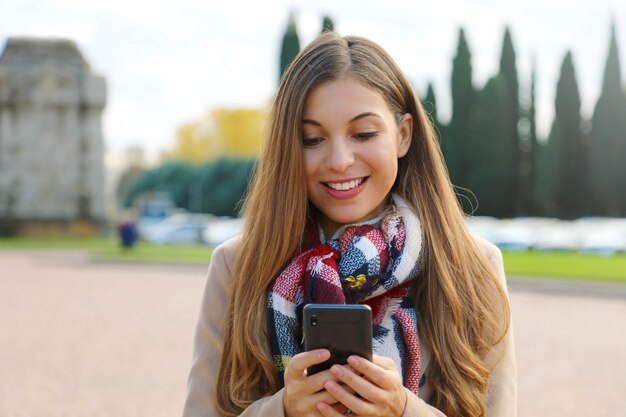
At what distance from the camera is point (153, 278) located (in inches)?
789

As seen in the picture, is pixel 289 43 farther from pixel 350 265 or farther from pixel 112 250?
pixel 350 265

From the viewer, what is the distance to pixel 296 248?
237 cm

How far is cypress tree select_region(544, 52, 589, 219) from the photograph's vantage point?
44969mm

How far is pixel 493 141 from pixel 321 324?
43.8 metres

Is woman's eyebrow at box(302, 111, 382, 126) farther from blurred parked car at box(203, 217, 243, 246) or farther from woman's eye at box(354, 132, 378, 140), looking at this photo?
blurred parked car at box(203, 217, 243, 246)

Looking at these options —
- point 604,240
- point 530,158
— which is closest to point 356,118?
point 604,240

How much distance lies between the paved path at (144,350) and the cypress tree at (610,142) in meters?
30.3

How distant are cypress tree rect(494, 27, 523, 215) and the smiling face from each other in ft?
142

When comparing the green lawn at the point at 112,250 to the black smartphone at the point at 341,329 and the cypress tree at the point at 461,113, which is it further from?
the black smartphone at the point at 341,329

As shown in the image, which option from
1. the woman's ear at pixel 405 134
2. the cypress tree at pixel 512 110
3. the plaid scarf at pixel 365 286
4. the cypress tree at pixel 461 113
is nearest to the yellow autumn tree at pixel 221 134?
the cypress tree at pixel 461 113

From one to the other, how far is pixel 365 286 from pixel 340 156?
1.16 feet

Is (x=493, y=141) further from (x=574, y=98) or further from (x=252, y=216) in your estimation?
(x=252, y=216)

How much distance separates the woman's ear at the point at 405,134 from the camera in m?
2.49

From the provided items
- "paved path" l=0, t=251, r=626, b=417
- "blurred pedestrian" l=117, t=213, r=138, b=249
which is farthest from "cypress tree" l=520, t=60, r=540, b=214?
"paved path" l=0, t=251, r=626, b=417
